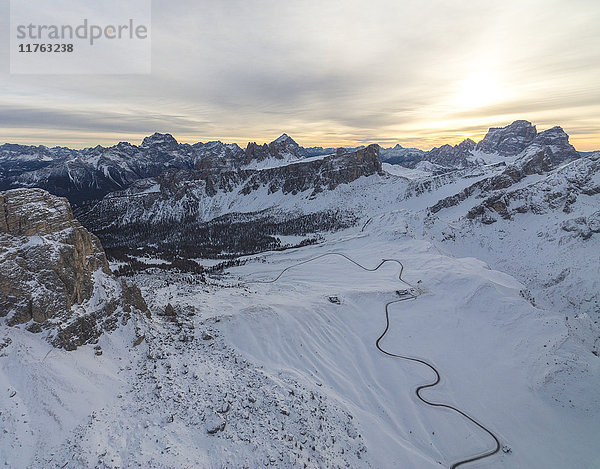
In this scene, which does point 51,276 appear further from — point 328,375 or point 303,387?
point 328,375

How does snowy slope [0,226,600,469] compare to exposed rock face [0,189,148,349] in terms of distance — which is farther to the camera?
exposed rock face [0,189,148,349]

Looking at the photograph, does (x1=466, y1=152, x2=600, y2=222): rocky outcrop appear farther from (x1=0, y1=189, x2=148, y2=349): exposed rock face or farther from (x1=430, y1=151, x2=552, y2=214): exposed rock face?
(x1=0, y1=189, x2=148, y2=349): exposed rock face

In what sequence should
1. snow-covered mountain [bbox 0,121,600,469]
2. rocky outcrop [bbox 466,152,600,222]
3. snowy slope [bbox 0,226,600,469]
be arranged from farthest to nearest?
rocky outcrop [bbox 466,152,600,222] → snow-covered mountain [bbox 0,121,600,469] → snowy slope [bbox 0,226,600,469]

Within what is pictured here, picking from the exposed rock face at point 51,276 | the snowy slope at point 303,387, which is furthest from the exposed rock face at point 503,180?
the exposed rock face at point 51,276

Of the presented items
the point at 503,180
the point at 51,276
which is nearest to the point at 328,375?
the point at 51,276

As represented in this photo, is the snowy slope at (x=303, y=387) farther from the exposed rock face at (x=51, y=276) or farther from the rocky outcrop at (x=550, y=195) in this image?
the rocky outcrop at (x=550, y=195)

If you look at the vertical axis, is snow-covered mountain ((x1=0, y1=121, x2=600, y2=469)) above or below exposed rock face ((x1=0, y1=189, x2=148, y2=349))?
below

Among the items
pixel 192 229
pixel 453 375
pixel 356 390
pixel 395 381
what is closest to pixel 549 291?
pixel 453 375

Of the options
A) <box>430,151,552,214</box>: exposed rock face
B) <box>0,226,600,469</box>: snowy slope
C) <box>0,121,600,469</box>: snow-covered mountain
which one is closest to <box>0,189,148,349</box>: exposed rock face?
<box>0,121,600,469</box>: snow-covered mountain
